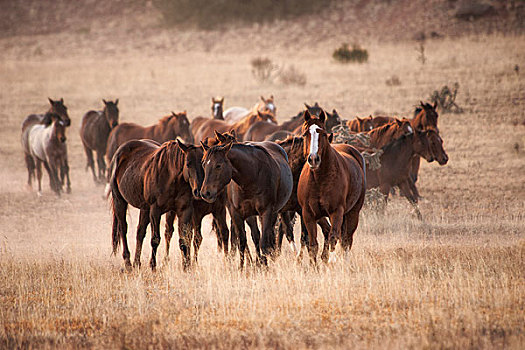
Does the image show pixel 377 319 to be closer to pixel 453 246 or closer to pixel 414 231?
pixel 453 246

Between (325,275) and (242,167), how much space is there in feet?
4.87

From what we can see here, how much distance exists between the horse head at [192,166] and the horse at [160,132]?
855cm

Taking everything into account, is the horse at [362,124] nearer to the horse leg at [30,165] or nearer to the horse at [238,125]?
the horse at [238,125]

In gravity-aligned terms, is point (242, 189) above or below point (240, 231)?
above

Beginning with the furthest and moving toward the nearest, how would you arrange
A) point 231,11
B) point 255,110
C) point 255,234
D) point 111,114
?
point 231,11, point 111,114, point 255,110, point 255,234

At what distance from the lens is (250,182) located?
7.66 meters

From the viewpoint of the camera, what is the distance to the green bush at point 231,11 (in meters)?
53.3

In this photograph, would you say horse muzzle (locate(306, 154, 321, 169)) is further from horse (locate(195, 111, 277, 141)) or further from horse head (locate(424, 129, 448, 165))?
horse (locate(195, 111, 277, 141))

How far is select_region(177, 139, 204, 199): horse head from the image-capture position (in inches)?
293

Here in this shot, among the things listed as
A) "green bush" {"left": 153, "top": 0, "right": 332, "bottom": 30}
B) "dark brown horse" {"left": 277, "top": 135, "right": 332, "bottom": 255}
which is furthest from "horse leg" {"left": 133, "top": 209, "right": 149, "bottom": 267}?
"green bush" {"left": 153, "top": 0, "right": 332, "bottom": 30}

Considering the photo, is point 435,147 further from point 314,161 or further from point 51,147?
point 51,147

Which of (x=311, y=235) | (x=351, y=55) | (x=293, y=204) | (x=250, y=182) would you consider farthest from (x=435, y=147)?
(x=351, y=55)

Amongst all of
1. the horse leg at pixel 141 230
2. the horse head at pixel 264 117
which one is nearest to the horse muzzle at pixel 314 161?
the horse leg at pixel 141 230

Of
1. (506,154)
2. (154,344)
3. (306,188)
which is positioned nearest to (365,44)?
(506,154)
